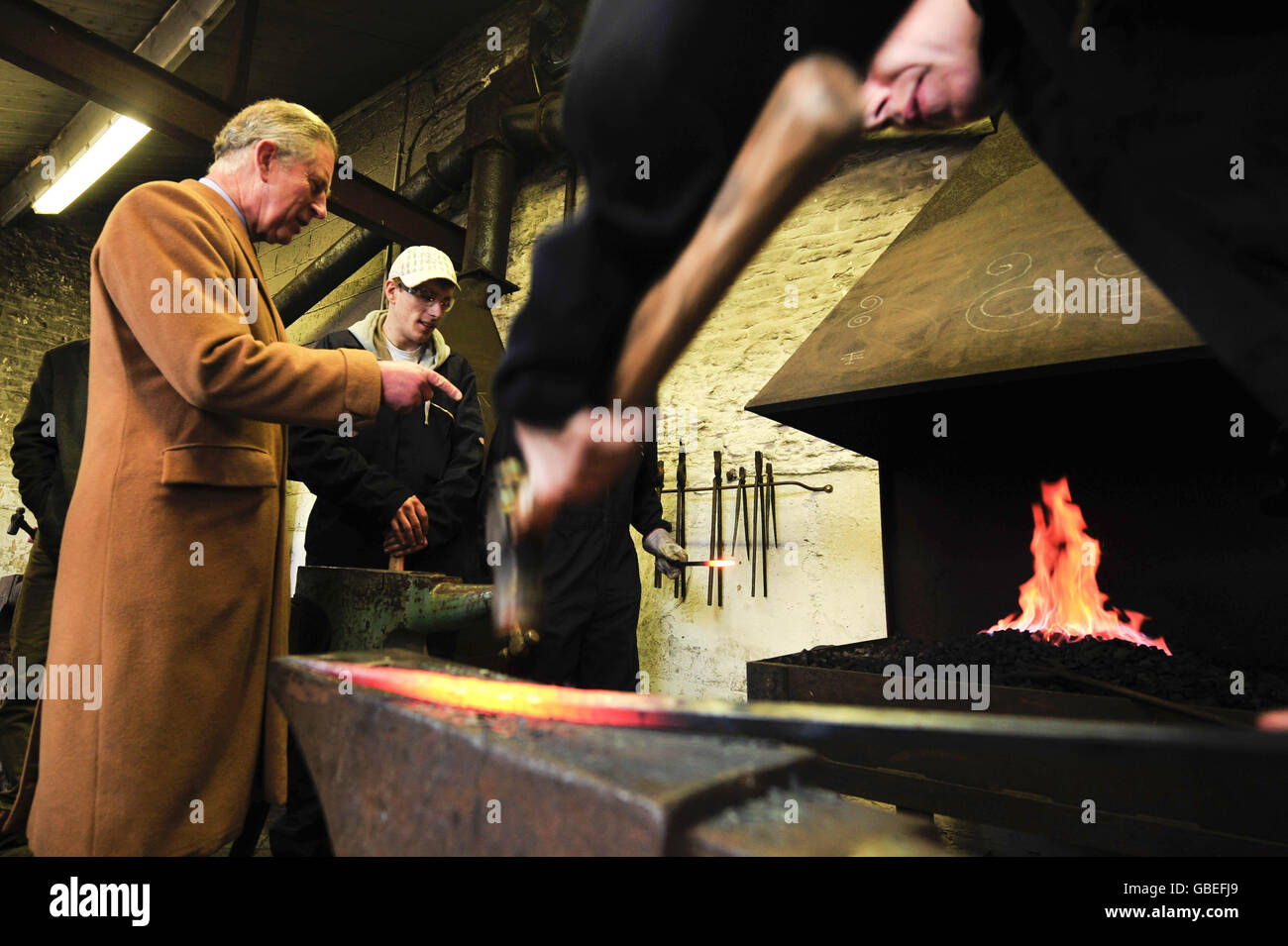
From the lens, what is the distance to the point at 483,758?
466 mm

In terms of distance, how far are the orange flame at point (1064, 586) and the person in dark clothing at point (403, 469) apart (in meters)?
1.94

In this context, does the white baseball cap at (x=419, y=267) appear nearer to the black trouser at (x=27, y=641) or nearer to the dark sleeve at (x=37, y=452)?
the dark sleeve at (x=37, y=452)

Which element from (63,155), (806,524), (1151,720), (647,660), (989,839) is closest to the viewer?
(1151,720)

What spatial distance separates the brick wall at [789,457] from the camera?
3.21 m

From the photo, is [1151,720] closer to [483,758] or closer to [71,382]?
[483,758]

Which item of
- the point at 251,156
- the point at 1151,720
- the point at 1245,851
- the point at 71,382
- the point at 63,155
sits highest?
the point at 63,155

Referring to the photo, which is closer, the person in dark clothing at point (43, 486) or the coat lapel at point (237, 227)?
the coat lapel at point (237, 227)

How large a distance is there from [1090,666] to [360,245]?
5.35 meters

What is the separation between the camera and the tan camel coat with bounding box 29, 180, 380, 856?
1.23m

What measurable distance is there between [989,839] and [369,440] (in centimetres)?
258

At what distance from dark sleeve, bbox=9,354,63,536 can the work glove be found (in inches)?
88.2

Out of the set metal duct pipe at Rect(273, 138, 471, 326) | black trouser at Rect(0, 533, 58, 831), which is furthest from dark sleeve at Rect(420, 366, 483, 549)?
metal duct pipe at Rect(273, 138, 471, 326)

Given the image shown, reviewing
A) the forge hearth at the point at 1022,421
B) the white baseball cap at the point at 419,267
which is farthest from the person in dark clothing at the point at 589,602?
the forge hearth at the point at 1022,421
